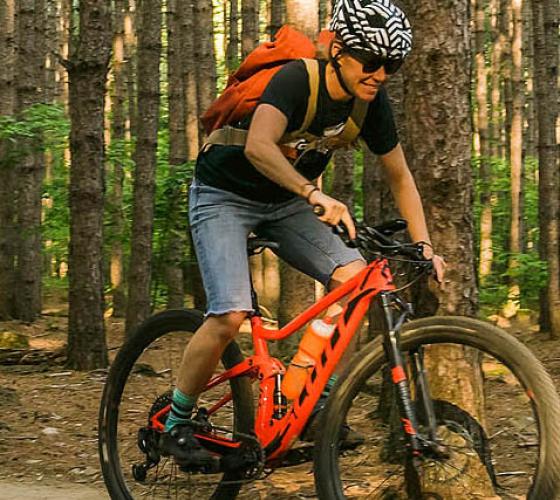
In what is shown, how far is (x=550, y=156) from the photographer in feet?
48.2

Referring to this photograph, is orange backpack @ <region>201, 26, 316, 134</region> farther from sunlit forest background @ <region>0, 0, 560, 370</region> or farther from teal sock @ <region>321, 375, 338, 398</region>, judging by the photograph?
sunlit forest background @ <region>0, 0, 560, 370</region>

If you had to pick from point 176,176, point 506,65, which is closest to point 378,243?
point 176,176

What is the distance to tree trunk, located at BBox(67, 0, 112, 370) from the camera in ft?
31.7

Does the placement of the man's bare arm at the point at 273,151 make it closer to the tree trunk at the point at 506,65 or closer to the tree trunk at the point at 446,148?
the tree trunk at the point at 446,148

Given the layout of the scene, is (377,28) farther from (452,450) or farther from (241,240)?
(452,450)

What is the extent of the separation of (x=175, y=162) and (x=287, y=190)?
12998 mm

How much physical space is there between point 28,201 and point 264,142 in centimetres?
1198

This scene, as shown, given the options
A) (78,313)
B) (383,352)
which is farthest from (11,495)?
(78,313)

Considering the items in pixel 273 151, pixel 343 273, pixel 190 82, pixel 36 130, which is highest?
pixel 190 82

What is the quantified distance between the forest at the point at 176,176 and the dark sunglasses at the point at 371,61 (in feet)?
3.53

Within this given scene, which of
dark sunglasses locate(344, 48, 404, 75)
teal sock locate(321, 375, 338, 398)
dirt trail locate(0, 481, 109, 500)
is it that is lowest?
dirt trail locate(0, 481, 109, 500)

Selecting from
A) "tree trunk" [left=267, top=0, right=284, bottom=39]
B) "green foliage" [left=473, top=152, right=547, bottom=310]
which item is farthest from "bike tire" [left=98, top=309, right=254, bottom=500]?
"tree trunk" [left=267, top=0, right=284, bottom=39]

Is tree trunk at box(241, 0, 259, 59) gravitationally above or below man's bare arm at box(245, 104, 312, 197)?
above

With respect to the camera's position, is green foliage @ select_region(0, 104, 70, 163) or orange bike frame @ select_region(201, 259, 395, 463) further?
green foliage @ select_region(0, 104, 70, 163)
